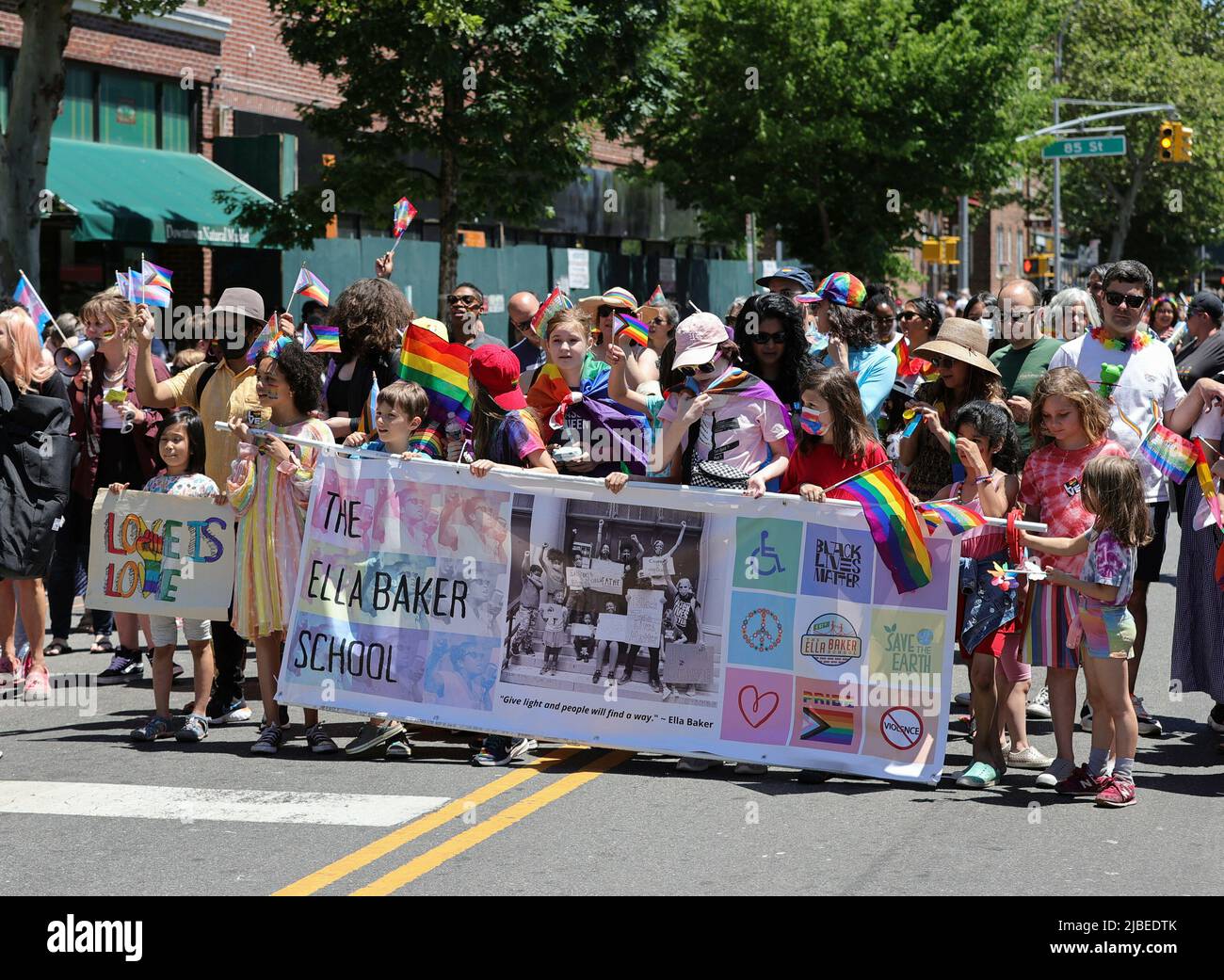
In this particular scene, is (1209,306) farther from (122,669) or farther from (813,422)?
(122,669)

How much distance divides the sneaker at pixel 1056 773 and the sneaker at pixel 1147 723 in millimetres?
1219

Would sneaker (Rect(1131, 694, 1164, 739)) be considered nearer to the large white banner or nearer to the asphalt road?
the asphalt road

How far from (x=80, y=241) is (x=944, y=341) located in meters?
15.5

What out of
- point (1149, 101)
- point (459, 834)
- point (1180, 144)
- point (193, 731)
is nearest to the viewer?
point (459, 834)

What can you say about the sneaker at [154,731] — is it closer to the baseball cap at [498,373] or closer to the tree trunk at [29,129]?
the baseball cap at [498,373]

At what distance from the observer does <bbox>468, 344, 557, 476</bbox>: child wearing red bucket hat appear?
7.43 metres

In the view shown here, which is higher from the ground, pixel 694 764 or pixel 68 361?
pixel 68 361

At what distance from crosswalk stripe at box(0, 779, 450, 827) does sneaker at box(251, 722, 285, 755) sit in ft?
2.24

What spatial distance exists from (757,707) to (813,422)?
4.16ft

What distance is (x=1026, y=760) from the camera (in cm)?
734

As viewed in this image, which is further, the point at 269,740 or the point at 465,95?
the point at 465,95

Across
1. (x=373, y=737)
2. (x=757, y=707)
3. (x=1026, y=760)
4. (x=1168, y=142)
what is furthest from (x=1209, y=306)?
(x=1168, y=142)

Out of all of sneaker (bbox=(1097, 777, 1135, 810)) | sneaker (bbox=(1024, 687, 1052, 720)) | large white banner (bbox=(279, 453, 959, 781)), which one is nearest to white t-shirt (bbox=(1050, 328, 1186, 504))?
sneaker (bbox=(1024, 687, 1052, 720))
